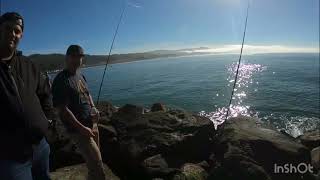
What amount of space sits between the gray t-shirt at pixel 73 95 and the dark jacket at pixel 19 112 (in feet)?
3.71

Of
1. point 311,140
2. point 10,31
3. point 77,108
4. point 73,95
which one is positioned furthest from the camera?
point 311,140

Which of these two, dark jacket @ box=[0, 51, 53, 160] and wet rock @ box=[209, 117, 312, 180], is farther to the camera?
wet rock @ box=[209, 117, 312, 180]

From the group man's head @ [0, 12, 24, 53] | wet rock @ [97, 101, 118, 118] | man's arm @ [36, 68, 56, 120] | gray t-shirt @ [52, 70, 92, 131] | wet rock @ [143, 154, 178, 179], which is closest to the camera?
man's head @ [0, 12, 24, 53]

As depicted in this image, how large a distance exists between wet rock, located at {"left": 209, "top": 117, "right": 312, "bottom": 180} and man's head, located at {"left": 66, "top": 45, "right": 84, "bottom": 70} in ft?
12.2

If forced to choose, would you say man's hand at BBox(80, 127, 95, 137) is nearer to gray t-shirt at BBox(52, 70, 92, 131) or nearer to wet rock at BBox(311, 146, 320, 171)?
gray t-shirt at BBox(52, 70, 92, 131)

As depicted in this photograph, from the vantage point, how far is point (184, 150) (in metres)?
8.48

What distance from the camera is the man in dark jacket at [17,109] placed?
10.5 feet

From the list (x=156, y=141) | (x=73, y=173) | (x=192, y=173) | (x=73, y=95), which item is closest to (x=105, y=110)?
(x=156, y=141)

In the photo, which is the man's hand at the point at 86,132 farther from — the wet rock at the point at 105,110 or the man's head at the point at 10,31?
the wet rock at the point at 105,110

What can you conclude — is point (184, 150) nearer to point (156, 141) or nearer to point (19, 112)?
point (156, 141)

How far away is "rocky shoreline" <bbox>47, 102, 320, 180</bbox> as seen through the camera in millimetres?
7039

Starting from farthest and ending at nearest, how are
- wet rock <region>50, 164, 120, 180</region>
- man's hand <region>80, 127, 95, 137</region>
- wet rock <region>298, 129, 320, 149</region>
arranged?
wet rock <region>298, 129, 320, 149</region>, wet rock <region>50, 164, 120, 180</region>, man's hand <region>80, 127, 95, 137</region>

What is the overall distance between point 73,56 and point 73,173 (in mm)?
3051

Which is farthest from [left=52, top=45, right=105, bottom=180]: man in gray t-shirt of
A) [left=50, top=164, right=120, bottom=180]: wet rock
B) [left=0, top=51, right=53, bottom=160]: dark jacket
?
[left=50, top=164, right=120, bottom=180]: wet rock
